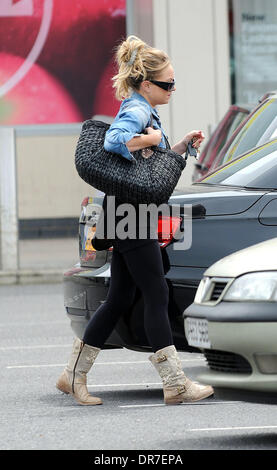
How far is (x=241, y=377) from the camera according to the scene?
16.9ft

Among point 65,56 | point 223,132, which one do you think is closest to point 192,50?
point 65,56

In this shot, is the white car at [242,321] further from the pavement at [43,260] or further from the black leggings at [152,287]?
the pavement at [43,260]

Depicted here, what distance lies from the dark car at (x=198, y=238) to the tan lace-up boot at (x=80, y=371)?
0.57 feet

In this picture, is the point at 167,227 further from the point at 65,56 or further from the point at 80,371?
the point at 65,56

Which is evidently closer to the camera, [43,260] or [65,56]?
[43,260]

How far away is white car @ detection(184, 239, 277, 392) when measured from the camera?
5.03 m

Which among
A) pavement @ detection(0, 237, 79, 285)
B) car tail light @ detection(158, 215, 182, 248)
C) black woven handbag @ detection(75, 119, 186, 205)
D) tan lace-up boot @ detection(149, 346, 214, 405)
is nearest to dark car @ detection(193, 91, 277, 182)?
car tail light @ detection(158, 215, 182, 248)

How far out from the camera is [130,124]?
650 centimetres

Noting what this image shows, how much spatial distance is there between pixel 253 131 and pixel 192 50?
918 centimetres

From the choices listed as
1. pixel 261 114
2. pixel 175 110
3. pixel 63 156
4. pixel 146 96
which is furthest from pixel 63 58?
pixel 146 96

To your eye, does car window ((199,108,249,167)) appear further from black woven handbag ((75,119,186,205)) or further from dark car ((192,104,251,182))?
black woven handbag ((75,119,186,205))

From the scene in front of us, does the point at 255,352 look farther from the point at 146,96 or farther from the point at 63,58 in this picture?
the point at 63,58

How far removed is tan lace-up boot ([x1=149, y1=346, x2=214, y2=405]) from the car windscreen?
1029 mm

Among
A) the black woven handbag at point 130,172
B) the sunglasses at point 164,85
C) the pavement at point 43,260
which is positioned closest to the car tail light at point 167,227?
the black woven handbag at point 130,172
